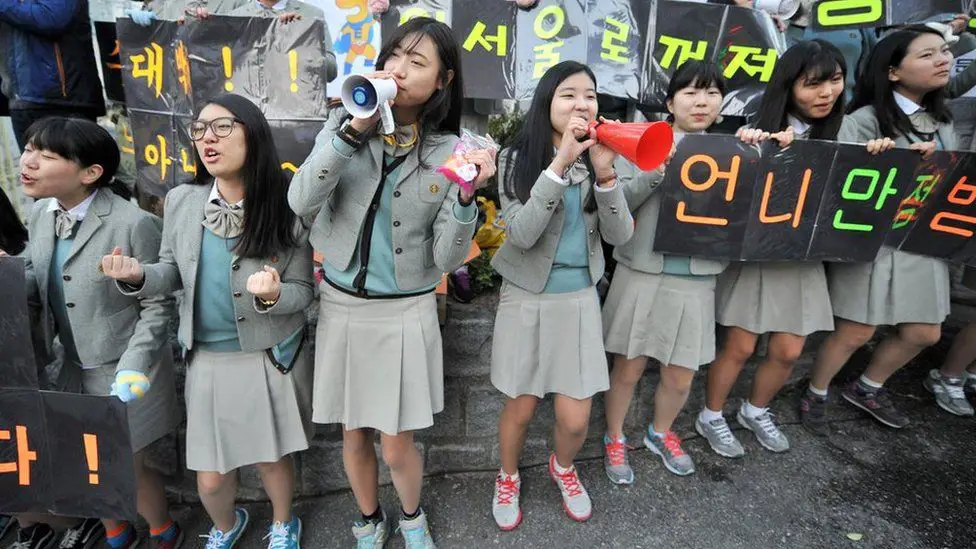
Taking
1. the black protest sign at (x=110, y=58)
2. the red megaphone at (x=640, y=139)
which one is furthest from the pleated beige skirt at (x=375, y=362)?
the black protest sign at (x=110, y=58)

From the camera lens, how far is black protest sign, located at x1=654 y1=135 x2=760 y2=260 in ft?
8.77

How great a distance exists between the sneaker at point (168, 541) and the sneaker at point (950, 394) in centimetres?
493

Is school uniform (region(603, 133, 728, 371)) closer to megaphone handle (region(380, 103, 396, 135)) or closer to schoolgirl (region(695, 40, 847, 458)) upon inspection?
schoolgirl (region(695, 40, 847, 458))

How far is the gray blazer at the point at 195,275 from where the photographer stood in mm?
2133

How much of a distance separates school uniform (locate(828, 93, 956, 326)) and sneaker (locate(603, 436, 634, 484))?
1.58m

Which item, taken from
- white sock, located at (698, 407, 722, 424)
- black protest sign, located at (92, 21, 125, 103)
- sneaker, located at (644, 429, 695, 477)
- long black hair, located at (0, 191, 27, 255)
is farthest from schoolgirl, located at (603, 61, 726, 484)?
black protest sign, located at (92, 21, 125, 103)

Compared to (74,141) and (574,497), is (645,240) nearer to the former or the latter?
(574,497)

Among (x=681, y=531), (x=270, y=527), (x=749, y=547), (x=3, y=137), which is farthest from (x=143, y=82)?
(x=749, y=547)

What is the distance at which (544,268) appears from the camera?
242 centimetres

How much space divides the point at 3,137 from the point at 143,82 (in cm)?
253

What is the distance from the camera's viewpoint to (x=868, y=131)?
304cm

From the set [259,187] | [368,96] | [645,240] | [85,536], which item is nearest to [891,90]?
[645,240]

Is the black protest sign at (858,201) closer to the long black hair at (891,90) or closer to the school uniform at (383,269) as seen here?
the long black hair at (891,90)

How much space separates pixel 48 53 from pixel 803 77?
14.9ft
